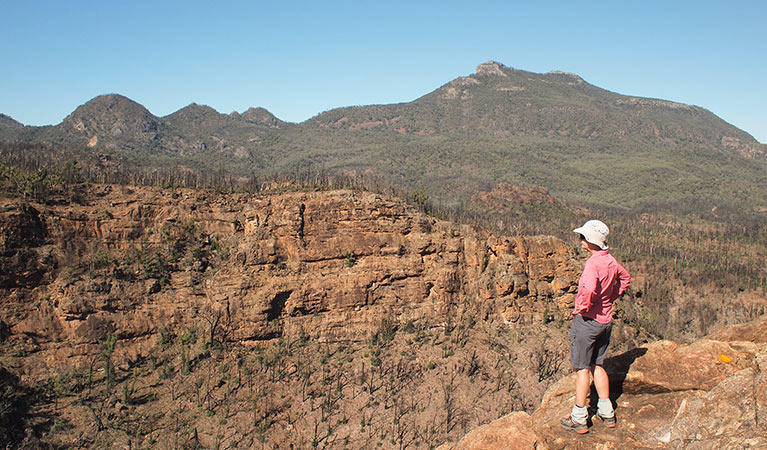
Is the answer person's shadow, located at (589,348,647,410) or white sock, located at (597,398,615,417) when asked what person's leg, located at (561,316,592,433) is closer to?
white sock, located at (597,398,615,417)

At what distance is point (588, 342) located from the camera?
35.0 ft

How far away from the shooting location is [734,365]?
11148mm

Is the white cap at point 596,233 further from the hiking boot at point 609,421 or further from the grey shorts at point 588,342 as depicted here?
the hiking boot at point 609,421

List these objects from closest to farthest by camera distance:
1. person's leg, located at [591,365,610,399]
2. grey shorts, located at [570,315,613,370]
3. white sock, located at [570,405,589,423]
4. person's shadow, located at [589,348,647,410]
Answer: white sock, located at [570,405,589,423], person's leg, located at [591,365,610,399], grey shorts, located at [570,315,613,370], person's shadow, located at [589,348,647,410]

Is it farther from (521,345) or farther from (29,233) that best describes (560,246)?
(29,233)

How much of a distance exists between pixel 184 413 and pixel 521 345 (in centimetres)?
2986

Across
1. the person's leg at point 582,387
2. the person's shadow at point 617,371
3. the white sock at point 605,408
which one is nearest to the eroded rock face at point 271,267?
the person's shadow at point 617,371

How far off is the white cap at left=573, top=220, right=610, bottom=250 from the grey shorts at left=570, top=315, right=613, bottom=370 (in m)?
1.73

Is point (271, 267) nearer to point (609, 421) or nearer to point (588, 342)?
point (588, 342)

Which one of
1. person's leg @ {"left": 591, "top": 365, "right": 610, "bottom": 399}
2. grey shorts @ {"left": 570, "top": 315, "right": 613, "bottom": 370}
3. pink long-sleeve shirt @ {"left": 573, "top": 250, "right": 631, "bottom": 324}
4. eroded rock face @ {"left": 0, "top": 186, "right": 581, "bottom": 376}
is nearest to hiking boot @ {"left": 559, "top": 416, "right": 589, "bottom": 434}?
person's leg @ {"left": 591, "top": 365, "right": 610, "bottom": 399}

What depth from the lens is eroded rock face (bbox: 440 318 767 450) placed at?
25.7ft

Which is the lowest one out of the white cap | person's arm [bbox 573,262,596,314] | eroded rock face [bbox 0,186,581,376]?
eroded rock face [bbox 0,186,581,376]

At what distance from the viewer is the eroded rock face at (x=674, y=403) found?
7.83 metres

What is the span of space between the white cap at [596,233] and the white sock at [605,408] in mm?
3285
